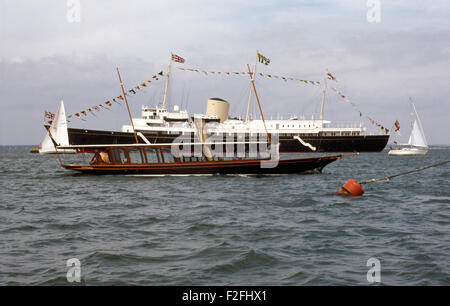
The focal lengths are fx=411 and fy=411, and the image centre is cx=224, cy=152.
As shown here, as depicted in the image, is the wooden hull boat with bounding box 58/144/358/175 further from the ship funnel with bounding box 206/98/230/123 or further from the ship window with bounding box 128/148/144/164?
the ship funnel with bounding box 206/98/230/123

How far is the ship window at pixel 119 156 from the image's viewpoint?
29.7 meters

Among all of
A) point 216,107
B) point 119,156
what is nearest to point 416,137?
point 216,107

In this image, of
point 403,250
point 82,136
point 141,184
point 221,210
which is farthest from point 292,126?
point 403,250

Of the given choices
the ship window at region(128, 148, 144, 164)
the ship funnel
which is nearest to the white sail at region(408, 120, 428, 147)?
the ship funnel

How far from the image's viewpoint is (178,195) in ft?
65.9

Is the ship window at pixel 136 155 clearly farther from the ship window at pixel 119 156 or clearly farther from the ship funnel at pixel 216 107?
the ship funnel at pixel 216 107

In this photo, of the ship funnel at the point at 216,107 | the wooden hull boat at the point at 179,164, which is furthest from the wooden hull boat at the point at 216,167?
the ship funnel at the point at 216,107

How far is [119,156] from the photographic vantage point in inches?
1178

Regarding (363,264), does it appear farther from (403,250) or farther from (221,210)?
(221,210)

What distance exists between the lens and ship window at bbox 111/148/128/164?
97.3ft

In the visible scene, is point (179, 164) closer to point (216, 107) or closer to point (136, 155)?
point (136, 155)

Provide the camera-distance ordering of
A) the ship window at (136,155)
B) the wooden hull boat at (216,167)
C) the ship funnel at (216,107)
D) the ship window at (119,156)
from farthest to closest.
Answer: the ship funnel at (216,107), the ship window at (119,156), the ship window at (136,155), the wooden hull boat at (216,167)
